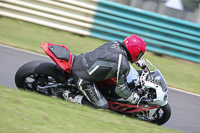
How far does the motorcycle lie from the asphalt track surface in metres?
0.63

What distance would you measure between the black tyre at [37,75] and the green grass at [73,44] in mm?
3016

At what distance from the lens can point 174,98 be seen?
6.75m

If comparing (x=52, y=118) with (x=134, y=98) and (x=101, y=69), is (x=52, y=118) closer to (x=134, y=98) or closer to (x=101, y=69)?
(x=101, y=69)

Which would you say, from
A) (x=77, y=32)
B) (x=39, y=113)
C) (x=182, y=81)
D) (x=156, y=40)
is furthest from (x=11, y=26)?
(x=39, y=113)

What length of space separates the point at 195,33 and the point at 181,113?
4.39 metres

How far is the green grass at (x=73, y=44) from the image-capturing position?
8062 millimetres

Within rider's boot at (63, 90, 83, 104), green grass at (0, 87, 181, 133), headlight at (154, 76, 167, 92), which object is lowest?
green grass at (0, 87, 181, 133)

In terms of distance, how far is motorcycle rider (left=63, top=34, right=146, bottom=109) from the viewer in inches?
175

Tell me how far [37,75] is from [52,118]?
55.9 inches

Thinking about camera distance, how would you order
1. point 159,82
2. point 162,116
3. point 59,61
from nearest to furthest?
point 59,61, point 159,82, point 162,116

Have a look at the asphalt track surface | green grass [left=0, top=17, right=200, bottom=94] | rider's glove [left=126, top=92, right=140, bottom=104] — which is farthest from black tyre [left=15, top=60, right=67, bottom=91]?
green grass [left=0, top=17, right=200, bottom=94]

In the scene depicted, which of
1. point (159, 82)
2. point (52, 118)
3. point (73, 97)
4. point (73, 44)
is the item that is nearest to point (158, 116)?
point (159, 82)

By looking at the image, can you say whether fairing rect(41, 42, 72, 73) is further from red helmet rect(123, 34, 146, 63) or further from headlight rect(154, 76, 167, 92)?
headlight rect(154, 76, 167, 92)

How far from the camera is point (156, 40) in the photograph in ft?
32.2
